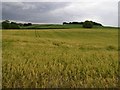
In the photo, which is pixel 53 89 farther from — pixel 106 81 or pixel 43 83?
pixel 106 81

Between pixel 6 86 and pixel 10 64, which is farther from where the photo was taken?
pixel 10 64

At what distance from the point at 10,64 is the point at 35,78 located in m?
1.56

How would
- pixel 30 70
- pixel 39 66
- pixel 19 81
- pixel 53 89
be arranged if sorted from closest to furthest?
pixel 53 89 < pixel 19 81 < pixel 30 70 < pixel 39 66

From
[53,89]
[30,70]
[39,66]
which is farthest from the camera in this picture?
[39,66]

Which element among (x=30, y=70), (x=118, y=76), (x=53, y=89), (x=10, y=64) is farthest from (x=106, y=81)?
(x=10, y=64)

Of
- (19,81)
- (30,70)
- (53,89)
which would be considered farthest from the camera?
(30,70)

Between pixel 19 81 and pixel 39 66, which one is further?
pixel 39 66

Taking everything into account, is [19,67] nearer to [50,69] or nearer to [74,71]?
[50,69]

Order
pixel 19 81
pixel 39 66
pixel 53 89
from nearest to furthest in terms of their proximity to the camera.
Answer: pixel 53 89 < pixel 19 81 < pixel 39 66

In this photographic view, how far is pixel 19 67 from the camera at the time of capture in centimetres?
661

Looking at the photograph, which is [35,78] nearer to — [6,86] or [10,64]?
[6,86]

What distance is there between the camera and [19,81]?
557cm

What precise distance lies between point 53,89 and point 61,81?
1.60 feet

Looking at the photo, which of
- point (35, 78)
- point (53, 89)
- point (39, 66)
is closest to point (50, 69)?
point (39, 66)
